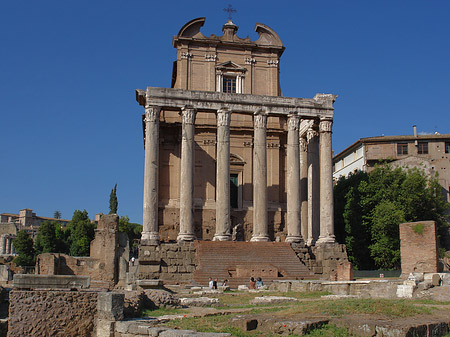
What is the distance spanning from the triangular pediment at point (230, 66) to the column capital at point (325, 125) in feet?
29.0

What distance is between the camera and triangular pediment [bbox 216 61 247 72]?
42875mm

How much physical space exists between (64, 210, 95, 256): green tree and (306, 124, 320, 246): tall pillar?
158 ft

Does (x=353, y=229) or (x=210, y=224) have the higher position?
(x=210, y=224)

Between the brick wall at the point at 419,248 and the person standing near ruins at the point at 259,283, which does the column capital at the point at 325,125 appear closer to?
the person standing near ruins at the point at 259,283

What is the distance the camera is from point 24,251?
7988 cm

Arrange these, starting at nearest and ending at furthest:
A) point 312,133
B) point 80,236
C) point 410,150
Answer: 1. point 312,133
2. point 410,150
3. point 80,236

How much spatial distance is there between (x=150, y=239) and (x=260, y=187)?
766 centimetres

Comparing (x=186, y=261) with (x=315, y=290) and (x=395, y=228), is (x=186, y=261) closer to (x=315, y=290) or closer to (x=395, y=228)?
(x=315, y=290)

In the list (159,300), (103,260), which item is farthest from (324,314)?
(103,260)

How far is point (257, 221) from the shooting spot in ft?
117

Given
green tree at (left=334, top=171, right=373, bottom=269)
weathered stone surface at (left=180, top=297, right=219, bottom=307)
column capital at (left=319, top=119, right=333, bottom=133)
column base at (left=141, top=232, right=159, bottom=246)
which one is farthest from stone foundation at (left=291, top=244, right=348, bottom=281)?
weathered stone surface at (left=180, top=297, right=219, bottom=307)

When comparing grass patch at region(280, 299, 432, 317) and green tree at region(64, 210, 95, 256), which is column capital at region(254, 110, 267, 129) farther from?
green tree at region(64, 210, 95, 256)

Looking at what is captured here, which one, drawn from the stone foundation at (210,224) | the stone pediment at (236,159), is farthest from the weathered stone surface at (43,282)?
the stone pediment at (236,159)

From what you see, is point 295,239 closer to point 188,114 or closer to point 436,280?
point 188,114
